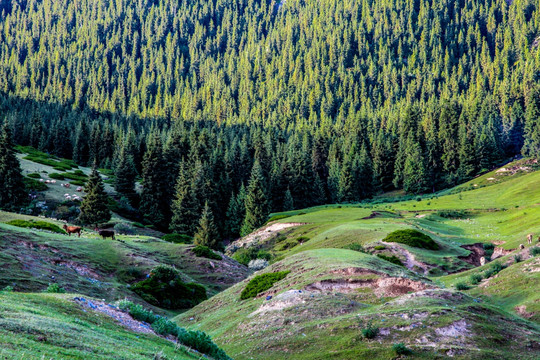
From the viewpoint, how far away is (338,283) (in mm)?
21672

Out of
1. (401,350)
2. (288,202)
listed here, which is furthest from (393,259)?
(288,202)

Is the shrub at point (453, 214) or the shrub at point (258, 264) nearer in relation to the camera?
the shrub at point (258, 264)

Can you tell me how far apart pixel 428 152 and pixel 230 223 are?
7771cm

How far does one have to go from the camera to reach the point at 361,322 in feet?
50.2

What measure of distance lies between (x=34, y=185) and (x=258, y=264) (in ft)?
160

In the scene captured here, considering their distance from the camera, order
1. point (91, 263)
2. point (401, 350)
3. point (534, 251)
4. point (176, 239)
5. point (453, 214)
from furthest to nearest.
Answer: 1. point (453, 214)
2. point (176, 239)
3. point (91, 263)
4. point (534, 251)
5. point (401, 350)

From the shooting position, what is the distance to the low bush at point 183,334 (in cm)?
1333

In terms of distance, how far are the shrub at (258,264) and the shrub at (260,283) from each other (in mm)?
22616

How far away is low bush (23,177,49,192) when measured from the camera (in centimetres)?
7421

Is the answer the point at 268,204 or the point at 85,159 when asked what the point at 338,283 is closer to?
the point at 268,204

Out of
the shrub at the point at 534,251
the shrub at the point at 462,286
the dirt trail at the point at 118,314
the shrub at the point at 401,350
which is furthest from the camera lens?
the shrub at the point at 534,251

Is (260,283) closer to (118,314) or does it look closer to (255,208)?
(118,314)

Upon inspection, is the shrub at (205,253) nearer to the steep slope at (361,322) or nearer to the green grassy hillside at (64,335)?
the steep slope at (361,322)

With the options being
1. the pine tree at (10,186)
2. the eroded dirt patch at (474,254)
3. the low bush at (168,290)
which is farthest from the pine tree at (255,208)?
the low bush at (168,290)
